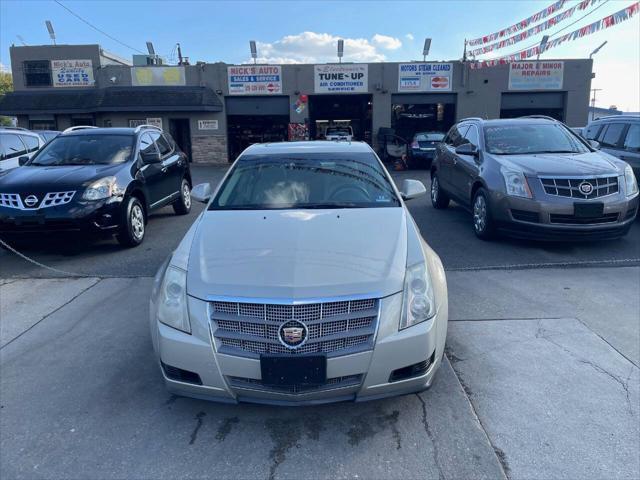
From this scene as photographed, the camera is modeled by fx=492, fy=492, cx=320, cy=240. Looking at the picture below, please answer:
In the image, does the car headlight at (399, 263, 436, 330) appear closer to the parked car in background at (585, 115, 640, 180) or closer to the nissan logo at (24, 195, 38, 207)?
the nissan logo at (24, 195, 38, 207)

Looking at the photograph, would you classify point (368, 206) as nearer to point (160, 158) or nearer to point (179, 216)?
point (160, 158)

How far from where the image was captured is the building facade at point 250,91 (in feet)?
79.2

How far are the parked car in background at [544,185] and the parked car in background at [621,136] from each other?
140 cm

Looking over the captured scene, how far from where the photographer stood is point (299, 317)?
2.68 meters

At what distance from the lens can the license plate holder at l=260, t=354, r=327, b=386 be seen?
8.64ft

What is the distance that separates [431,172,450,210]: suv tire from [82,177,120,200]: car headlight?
6055mm

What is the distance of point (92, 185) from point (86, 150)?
151 centimetres

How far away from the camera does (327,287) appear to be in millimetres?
2752

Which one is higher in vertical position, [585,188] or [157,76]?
[157,76]

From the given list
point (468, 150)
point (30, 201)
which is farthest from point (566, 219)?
point (30, 201)

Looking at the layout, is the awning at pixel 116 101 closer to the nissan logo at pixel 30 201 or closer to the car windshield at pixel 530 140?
the nissan logo at pixel 30 201

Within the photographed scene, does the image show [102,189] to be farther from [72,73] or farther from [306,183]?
[72,73]

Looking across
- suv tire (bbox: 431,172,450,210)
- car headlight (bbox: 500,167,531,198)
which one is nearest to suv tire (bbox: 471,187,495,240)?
car headlight (bbox: 500,167,531,198)

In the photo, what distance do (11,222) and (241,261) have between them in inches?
190
